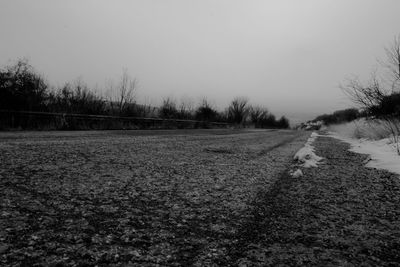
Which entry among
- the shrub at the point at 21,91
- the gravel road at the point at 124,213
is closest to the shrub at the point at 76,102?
the shrub at the point at 21,91

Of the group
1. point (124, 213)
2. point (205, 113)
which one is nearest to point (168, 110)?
point (205, 113)

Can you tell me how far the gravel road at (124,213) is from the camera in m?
1.38

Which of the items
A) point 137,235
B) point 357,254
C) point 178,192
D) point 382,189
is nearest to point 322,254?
point 357,254

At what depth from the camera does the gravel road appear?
4.51 feet

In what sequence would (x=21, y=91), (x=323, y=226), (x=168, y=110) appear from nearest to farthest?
(x=323, y=226) → (x=21, y=91) → (x=168, y=110)

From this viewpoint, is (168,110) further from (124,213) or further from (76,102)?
(124,213)

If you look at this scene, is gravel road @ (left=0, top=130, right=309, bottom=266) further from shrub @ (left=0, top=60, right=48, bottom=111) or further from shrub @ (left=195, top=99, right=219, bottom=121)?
shrub @ (left=195, top=99, right=219, bottom=121)

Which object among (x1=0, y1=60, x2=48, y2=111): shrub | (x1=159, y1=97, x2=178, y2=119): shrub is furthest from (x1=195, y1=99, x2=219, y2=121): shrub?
(x1=0, y1=60, x2=48, y2=111): shrub

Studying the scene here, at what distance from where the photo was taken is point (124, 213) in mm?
1937

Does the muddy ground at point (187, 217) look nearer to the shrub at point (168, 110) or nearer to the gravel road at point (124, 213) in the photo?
the gravel road at point (124, 213)

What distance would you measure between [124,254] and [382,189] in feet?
8.86

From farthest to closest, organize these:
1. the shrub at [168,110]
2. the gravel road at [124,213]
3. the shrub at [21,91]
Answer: the shrub at [168,110]
the shrub at [21,91]
the gravel road at [124,213]

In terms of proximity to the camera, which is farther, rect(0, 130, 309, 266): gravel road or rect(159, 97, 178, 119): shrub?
rect(159, 97, 178, 119): shrub

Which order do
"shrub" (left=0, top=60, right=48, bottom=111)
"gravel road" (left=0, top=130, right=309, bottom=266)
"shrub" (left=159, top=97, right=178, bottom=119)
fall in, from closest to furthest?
Answer: "gravel road" (left=0, top=130, right=309, bottom=266)
"shrub" (left=0, top=60, right=48, bottom=111)
"shrub" (left=159, top=97, right=178, bottom=119)
